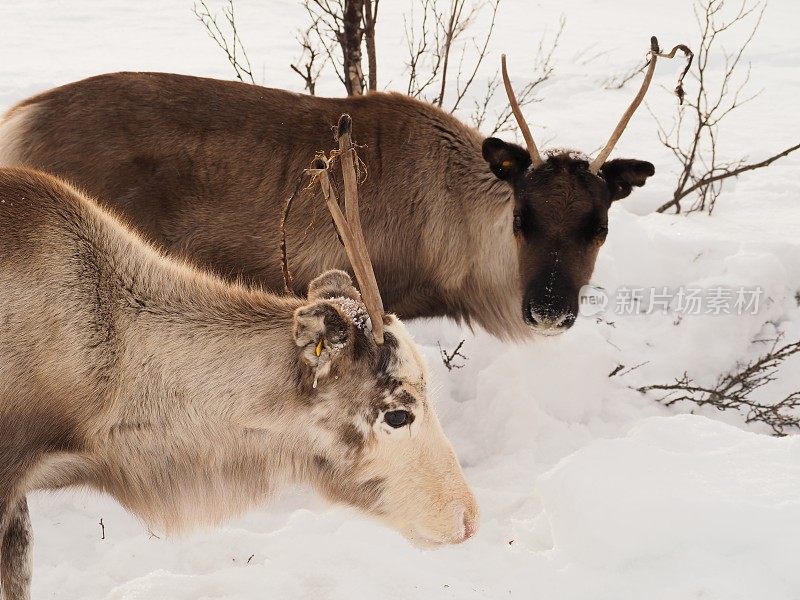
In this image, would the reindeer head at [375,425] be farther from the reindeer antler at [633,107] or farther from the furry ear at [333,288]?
the reindeer antler at [633,107]

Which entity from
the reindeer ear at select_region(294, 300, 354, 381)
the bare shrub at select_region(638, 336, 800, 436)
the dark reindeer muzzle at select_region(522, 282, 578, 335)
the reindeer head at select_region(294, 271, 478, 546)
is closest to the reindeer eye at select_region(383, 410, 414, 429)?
the reindeer head at select_region(294, 271, 478, 546)

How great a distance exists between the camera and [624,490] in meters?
3.38

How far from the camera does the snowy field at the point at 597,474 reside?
315 cm

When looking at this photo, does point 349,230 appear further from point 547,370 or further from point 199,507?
point 547,370

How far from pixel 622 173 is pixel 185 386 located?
2.63 metres

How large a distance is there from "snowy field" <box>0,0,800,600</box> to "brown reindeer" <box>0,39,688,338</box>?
73 centimetres

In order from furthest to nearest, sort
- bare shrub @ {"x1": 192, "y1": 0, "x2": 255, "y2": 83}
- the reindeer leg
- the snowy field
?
bare shrub @ {"x1": 192, "y1": 0, "x2": 255, "y2": 83}
the snowy field
the reindeer leg

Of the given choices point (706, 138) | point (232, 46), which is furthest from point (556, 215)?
point (232, 46)

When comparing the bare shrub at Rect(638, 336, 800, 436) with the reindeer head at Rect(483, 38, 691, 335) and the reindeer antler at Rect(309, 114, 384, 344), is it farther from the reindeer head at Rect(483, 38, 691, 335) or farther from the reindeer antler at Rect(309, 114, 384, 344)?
the reindeer antler at Rect(309, 114, 384, 344)

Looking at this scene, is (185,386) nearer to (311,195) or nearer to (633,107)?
(311,195)

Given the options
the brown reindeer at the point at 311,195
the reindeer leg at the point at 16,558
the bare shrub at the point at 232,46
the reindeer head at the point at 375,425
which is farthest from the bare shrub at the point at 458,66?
the reindeer leg at the point at 16,558

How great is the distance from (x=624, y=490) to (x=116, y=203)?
2.78 meters

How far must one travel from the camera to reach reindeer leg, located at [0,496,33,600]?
9.96 ft

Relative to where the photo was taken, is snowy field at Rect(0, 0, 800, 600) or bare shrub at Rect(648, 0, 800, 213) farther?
bare shrub at Rect(648, 0, 800, 213)
